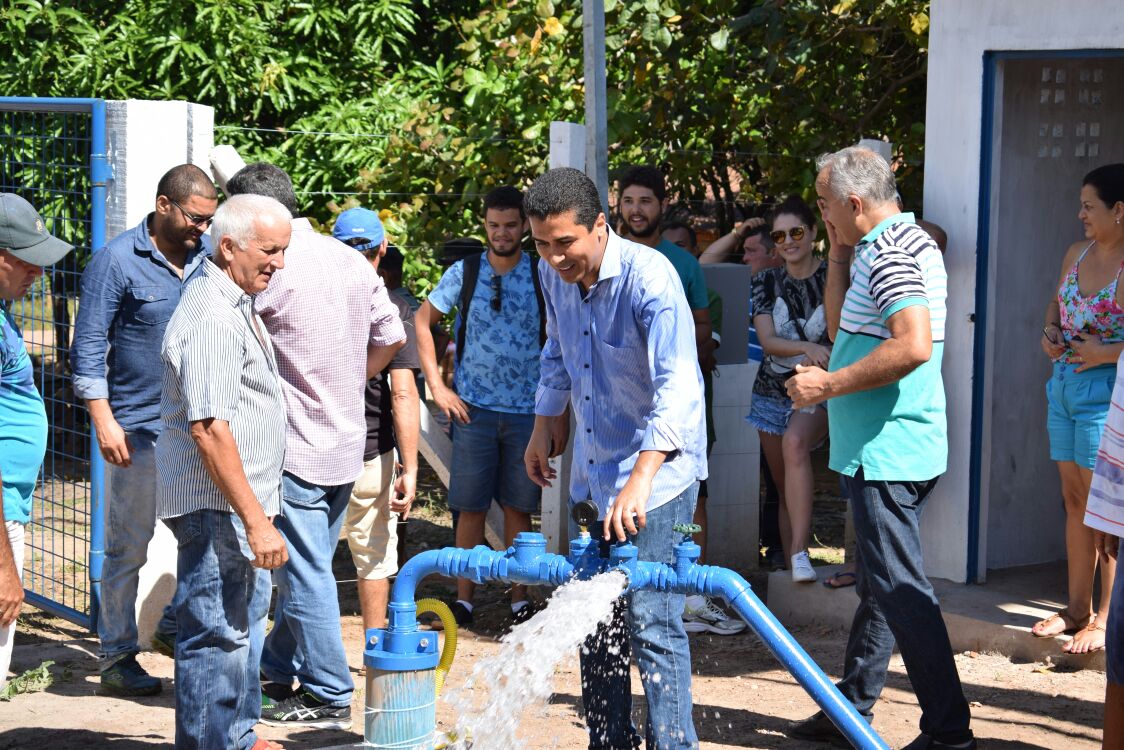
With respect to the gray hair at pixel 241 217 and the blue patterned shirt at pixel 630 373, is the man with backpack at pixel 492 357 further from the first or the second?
the gray hair at pixel 241 217

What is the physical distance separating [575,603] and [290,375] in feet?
5.45

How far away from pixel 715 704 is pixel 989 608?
135 cm

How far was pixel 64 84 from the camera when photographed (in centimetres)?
967

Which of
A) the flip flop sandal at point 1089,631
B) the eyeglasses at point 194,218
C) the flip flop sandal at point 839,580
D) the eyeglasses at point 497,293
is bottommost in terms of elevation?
the flip flop sandal at point 1089,631

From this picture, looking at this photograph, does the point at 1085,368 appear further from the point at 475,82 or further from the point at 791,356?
the point at 475,82

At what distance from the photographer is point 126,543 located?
5.43 m

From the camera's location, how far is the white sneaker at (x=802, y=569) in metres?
6.15

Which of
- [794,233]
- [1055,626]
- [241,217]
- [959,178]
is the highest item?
[959,178]

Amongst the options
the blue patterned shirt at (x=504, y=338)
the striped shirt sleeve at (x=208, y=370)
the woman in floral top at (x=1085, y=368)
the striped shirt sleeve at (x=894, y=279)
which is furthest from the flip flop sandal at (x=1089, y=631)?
the striped shirt sleeve at (x=208, y=370)

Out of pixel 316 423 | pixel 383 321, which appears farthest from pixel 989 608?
pixel 316 423

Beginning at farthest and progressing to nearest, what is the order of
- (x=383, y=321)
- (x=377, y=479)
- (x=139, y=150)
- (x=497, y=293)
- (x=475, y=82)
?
1. (x=475, y=82)
2. (x=497, y=293)
3. (x=139, y=150)
4. (x=377, y=479)
5. (x=383, y=321)

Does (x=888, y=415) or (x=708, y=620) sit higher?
(x=888, y=415)

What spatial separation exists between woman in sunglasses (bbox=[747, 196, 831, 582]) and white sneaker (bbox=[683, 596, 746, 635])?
37 cm

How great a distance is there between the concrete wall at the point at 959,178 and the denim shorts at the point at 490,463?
1.86m
